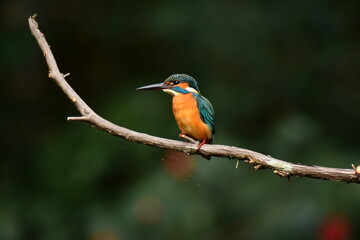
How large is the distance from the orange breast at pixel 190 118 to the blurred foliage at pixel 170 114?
2.48m

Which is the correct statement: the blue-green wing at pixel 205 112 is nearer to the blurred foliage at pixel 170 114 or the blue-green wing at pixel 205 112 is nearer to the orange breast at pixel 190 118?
the orange breast at pixel 190 118

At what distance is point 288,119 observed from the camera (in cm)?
602

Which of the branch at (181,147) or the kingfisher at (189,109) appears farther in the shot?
the kingfisher at (189,109)

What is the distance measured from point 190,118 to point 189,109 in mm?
56

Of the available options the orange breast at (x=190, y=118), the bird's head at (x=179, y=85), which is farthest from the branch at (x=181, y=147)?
the bird's head at (x=179, y=85)

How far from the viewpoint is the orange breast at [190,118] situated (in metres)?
2.92

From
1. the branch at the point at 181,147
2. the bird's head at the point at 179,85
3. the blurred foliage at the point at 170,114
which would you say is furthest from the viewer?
the blurred foliage at the point at 170,114

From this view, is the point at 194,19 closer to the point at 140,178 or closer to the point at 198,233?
the point at 140,178

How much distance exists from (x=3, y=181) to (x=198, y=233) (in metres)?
2.05

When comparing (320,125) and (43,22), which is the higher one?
(43,22)

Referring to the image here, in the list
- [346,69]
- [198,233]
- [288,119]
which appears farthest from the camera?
[346,69]

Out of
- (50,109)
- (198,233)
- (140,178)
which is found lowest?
(198,233)

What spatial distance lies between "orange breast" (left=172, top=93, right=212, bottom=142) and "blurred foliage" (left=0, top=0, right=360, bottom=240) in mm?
2481

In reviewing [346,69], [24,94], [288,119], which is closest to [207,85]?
[288,119]
